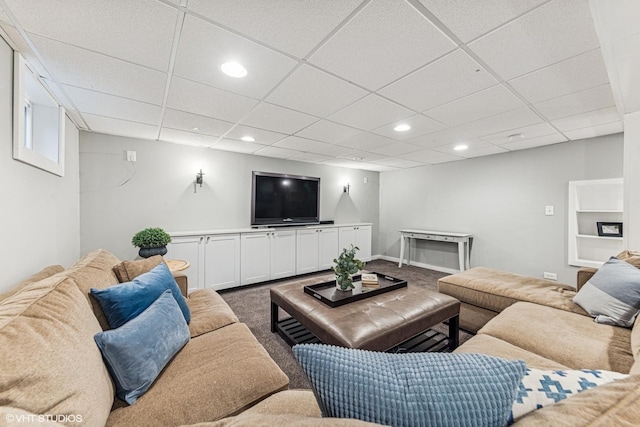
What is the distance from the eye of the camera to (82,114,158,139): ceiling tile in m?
2.65

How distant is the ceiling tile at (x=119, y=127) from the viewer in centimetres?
265

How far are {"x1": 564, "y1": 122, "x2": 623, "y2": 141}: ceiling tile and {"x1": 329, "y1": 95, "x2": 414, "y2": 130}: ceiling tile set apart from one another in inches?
90.3

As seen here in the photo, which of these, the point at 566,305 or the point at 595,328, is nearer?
the point at 595,328

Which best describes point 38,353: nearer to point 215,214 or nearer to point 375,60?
point 375,60

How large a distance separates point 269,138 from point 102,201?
2.27 meters

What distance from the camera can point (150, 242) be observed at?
2.80 meters

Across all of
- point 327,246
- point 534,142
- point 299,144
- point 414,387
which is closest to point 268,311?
point 327,246

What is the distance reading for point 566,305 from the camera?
1.85 metres

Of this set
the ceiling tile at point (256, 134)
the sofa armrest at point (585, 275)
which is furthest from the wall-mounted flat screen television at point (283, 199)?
the sofa armrest at point (585, 275)

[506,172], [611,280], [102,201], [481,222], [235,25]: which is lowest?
[611,280]

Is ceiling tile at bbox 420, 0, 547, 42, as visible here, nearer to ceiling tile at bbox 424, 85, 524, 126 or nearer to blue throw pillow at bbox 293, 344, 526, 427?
ceiling tile at bbox 424, 85, 524, 126

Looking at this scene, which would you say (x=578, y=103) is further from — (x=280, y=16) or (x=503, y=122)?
(x=280, y=16)

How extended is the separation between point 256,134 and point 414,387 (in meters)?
3.10

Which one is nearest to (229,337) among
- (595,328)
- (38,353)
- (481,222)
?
(38,353)
